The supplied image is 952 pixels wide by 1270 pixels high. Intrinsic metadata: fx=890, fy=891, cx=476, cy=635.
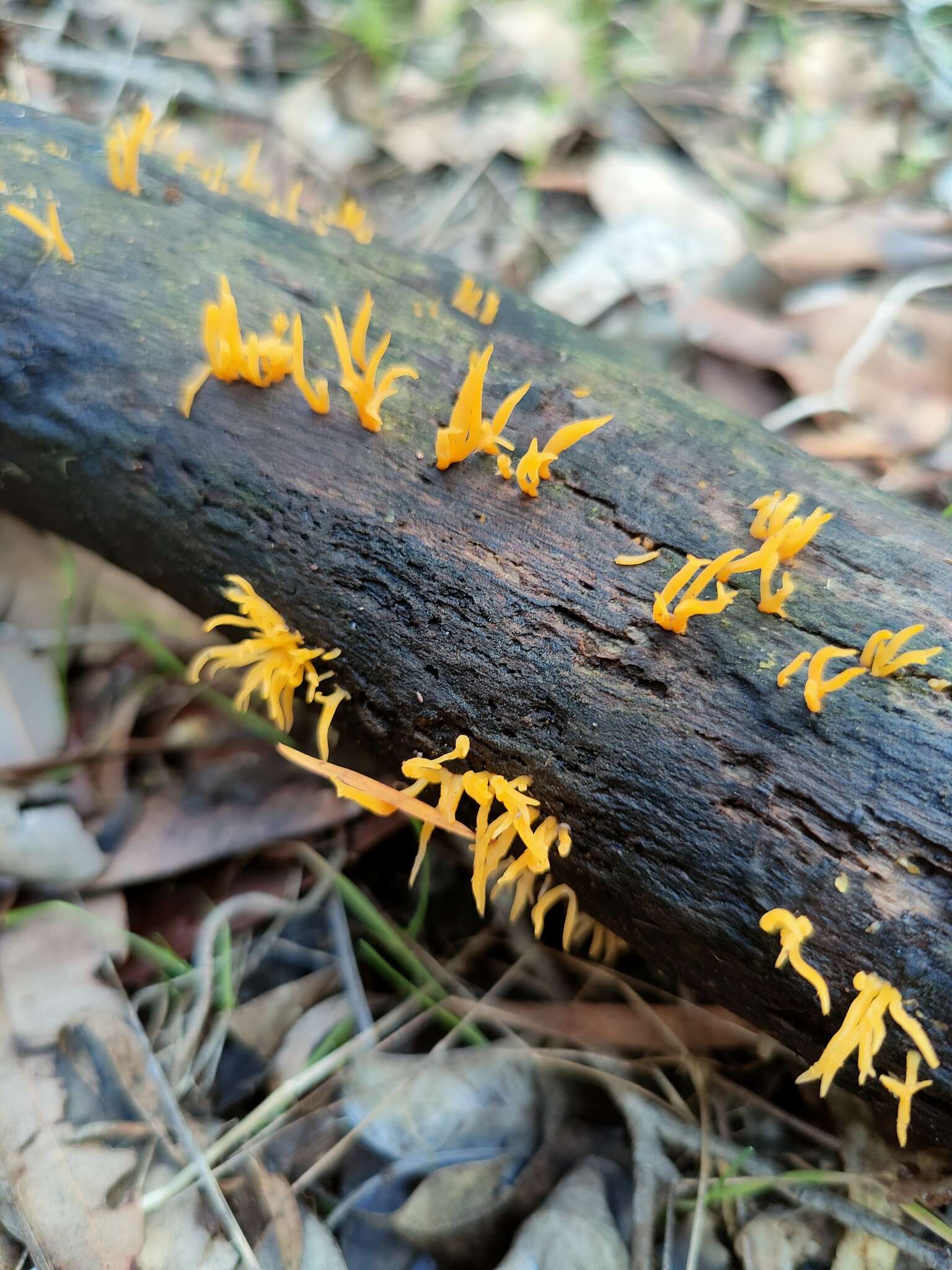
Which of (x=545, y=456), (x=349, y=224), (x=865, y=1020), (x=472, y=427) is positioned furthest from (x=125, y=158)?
(x=865, y=1020)

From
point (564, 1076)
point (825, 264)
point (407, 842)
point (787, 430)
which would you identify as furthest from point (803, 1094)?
point (825, 264)

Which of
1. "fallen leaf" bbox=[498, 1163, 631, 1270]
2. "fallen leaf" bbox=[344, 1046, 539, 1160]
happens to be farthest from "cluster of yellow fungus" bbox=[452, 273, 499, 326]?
"fallen leaf" bbox=[498, 1163, 631, 1270]

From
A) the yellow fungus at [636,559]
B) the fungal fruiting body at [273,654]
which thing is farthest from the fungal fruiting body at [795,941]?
the fungal fruiting body at [273,654]

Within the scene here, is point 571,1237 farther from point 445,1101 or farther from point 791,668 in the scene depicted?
point 791,668

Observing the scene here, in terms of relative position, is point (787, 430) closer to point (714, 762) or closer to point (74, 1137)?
point (714, 762)

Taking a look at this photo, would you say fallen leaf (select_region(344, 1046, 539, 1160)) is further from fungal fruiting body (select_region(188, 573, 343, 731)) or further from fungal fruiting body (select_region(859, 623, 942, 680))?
fungal fruiting body (select_region(859, 623, 942, 680))

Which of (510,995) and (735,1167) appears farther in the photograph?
(510,995)
